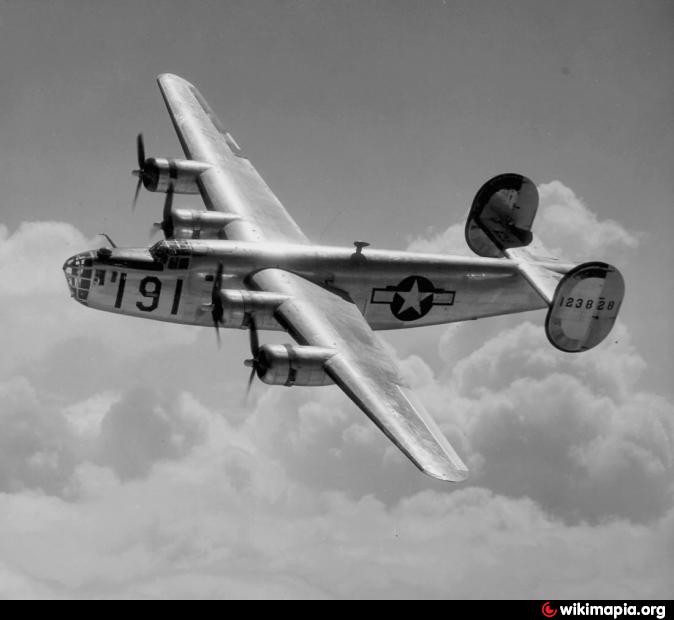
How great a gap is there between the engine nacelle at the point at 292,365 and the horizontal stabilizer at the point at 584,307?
9141mm

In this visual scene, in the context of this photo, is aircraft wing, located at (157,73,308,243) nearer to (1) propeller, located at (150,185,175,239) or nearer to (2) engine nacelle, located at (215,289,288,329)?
(1) propeller, located at (150,185,175,239)

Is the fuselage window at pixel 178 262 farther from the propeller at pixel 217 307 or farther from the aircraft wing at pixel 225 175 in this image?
the aircraft wing at pixel 225 175

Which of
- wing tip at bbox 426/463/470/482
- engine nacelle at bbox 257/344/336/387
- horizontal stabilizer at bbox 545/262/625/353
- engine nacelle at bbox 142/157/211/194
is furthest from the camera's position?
engine nacelle at bbox 142/157/211/194

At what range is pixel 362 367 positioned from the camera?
79.3 ft

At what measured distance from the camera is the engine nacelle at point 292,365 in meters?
23.0

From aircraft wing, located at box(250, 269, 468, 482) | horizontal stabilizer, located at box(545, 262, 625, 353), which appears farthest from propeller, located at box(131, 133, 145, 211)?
horizontal stabilizer, located at box(545, 262, 625, 353)

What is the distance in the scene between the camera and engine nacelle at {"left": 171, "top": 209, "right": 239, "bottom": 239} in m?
30.8

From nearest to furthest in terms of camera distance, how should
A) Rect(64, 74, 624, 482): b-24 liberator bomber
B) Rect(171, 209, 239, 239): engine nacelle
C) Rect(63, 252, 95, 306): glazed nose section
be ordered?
Rect(64, 74, 624, 482): b-24 liberator bomber < Rect(63, 252, 95, 306): glazed nose section < Rect(171, 209, 239, 239): engine nacelle

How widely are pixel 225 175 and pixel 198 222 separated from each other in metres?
4.13

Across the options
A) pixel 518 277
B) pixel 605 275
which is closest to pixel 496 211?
pixel 518 277

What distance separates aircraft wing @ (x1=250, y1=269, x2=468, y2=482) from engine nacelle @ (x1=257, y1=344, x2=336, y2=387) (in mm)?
319

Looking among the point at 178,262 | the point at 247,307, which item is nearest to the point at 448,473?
the point at 247,307

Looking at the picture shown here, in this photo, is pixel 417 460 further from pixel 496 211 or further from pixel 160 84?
pixel 160 84

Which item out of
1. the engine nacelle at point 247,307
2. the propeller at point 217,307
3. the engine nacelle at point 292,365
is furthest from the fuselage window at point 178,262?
the engine nacelle at point 292,365
